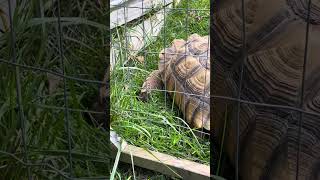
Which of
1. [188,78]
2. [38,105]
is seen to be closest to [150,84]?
[188,78]

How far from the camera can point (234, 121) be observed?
1.05 metres

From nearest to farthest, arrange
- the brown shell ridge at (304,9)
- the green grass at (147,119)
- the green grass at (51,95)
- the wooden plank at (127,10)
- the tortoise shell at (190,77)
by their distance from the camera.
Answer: the brown shell ridge at (304,9) < the green grass at (51,95) < the green grass at (147,119) < the tortoise shell at (190,77) < the wooden plank at (127,10)

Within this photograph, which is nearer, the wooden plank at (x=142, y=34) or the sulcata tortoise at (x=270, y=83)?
the sulcata tortoise at (x=270, y=83)

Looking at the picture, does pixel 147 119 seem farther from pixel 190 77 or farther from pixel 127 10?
pixel 127 10

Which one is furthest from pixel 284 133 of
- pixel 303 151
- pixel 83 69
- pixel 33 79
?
pixel 33 79

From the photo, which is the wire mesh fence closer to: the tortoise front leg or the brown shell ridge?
the brown shell ridge

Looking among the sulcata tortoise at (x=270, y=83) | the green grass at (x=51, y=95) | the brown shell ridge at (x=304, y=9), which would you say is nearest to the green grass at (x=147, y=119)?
the green grass at (x=51, y=95)

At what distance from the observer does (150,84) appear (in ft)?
10.4

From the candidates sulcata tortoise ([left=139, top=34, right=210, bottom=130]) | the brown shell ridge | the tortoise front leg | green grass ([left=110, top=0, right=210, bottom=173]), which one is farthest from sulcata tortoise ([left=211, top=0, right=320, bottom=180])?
the tortoise front leg

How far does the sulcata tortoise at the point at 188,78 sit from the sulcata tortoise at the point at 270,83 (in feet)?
5.40

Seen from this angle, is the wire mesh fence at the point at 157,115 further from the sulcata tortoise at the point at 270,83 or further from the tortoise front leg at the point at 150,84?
the tortoise front leg at the point at 150,84

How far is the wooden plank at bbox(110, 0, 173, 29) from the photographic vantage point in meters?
3.16

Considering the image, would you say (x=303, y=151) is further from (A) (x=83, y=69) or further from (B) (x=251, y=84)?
(A) (x=83, y=69)

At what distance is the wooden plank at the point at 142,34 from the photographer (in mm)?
3113
